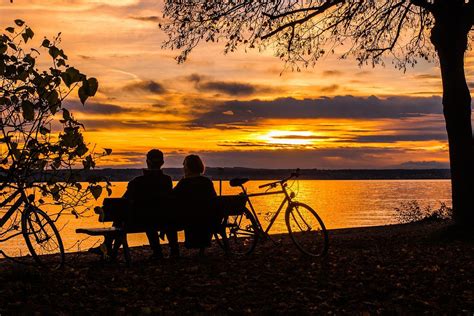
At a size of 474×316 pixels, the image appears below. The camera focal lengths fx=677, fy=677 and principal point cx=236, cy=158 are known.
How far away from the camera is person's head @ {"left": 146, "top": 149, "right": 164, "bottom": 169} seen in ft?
38.0

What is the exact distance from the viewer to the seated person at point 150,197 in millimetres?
11289

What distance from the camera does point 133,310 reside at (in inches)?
307

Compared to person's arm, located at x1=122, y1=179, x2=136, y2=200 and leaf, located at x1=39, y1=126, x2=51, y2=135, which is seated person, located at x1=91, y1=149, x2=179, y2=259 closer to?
person's arm, located at x1=122, y1=179, x2=136, y2=200

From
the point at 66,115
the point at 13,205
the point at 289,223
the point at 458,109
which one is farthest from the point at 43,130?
the point at 458,109

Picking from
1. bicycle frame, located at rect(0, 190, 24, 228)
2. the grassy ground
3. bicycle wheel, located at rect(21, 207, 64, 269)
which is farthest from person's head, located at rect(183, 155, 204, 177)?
bicycle frame, located at rect(0, 190, 24, 228)

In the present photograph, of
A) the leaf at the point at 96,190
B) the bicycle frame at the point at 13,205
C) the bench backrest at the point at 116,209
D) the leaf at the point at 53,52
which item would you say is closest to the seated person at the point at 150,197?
the bench backrest at the point at 116,209

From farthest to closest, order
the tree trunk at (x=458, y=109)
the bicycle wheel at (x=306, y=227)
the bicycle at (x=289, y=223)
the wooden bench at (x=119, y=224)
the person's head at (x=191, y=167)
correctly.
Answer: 1. the tree trunk at (x=458, y=109)
2. the person's head at (x=191, y=167)
3. the bicycle at (x=289, y=223)
4. the bicycle wheel at (x=306, y=227)
5. the wooden bench at (x=119, y=224)

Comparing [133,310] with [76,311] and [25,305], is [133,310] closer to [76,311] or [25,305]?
[76,311]

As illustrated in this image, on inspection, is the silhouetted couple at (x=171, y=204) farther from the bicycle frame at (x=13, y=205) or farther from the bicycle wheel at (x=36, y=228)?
the bicycle frame at (x=13, y=205)

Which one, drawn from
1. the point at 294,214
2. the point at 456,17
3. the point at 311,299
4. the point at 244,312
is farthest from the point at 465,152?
the point at 244,312

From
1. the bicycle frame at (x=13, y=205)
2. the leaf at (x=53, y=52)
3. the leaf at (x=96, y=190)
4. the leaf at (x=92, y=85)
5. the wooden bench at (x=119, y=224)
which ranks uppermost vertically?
the leaf at (x=53, y=52)

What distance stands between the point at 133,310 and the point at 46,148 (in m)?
2.23

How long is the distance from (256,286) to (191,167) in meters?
3.36

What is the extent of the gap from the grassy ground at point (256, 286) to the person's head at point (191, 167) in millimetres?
1501
